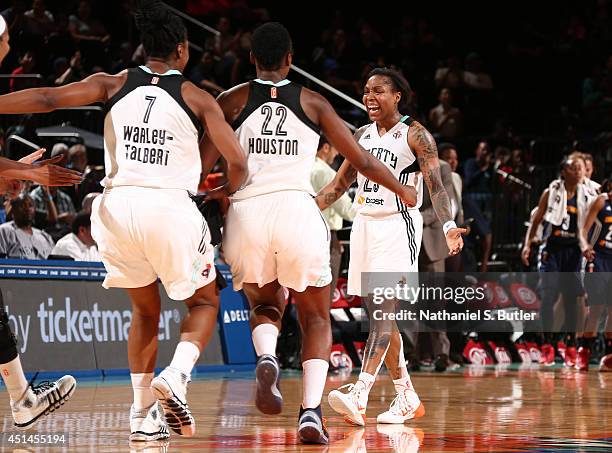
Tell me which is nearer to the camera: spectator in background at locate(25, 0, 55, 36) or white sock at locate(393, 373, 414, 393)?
white sock at locate(393, 373, 414, 393)

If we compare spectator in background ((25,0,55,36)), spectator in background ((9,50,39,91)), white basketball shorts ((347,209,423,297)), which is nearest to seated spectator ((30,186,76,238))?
spectator in background ((9,50,39,91))

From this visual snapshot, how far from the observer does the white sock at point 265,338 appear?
20.9 feet

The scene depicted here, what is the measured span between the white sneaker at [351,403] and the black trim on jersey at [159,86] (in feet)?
6.96

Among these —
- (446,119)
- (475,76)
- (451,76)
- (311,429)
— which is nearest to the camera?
(311,429)

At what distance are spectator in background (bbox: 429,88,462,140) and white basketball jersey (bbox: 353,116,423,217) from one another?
10.9m

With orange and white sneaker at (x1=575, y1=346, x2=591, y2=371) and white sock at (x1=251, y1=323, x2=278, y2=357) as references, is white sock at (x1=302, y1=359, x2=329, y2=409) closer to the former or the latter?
white sock at (x1=251, y1=323, x2=278, y2=357)

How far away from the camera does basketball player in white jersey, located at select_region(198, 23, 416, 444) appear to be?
6301 mm

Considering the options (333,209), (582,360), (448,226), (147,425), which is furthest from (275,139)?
(582,360)

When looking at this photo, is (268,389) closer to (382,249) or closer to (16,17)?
(382,249)

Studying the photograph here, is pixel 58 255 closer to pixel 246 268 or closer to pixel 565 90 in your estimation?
pixel 246 268

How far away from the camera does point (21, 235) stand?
455 inches

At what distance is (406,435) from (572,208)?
846 centimetres

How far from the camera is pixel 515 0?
23047 mm

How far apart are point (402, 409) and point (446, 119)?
39.1 ft
